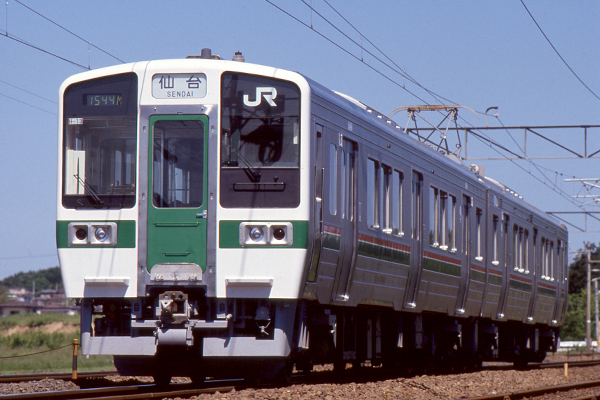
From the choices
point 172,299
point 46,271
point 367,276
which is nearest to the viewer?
point 172,299

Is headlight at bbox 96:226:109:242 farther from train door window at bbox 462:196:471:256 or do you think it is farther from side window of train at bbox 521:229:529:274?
side window of train at bbox 521:229:529:274

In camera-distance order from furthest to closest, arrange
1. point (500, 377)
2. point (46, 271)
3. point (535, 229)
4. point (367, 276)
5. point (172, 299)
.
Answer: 1. point (46, 271)
2. point (535, 229)
3. point (500, 377)
4. point (367, 276)
5. point (172, 299)

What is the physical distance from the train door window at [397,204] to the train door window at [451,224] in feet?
8.66

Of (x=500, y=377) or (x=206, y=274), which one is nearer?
(x=206, y=274)

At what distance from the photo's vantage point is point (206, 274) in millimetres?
9625

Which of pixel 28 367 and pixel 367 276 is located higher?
pixel 367 276

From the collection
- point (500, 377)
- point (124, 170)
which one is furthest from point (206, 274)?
point (500, 377)

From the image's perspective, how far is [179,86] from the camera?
998 centimetres

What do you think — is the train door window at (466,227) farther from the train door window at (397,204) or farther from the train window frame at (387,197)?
the train window frame at (387,197)

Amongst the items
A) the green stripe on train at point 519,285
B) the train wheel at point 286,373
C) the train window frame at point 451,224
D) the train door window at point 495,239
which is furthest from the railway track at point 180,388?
the green stripe on train at point 519,285

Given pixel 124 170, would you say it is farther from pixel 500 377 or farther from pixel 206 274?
pixel 500 377

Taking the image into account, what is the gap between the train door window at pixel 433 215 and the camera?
14516mm

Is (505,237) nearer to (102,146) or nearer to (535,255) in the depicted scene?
(535,255)

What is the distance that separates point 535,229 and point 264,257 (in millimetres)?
14055
